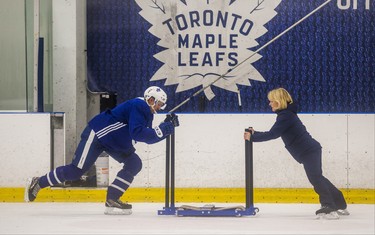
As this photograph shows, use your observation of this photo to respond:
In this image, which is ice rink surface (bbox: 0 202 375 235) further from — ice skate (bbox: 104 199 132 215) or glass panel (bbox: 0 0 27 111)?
glass panel (bbox: 0 0 27 111)

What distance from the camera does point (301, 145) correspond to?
715 cm

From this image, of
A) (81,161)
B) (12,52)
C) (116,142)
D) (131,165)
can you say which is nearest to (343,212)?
(131,165)

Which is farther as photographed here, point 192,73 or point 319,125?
point 192,73

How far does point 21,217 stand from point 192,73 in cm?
418

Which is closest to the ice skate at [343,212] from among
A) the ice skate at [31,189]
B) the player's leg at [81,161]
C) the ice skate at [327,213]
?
the ice skate at [327,213]

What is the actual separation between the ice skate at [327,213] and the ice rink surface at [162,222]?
0.23ft

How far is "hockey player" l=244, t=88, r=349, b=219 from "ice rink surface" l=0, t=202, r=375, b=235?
0.15m

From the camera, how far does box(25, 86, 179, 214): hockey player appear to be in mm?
7273

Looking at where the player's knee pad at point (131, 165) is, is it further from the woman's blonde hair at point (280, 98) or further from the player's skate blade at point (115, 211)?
the woman's blonde hair at point (280, 98)

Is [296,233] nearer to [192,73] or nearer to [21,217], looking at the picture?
[21,217]

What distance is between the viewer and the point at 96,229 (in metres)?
6.50

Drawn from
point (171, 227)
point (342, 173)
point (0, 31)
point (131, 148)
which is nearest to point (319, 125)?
point (342, 173)

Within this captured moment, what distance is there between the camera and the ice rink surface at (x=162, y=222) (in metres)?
6.40

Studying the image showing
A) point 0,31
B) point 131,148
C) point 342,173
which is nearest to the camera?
point 131,148
